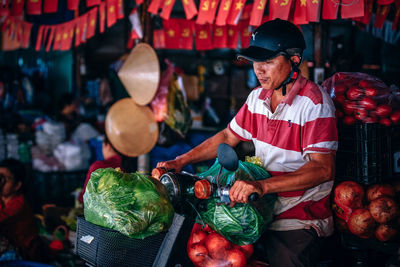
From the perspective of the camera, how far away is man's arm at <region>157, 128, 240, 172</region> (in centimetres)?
269

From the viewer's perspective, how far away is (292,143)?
2.43 metres

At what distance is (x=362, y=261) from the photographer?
277cm

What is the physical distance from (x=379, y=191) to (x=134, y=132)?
3.56 metres

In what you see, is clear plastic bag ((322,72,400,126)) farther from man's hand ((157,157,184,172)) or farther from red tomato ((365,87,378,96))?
man's hand ((157,157,184,172))

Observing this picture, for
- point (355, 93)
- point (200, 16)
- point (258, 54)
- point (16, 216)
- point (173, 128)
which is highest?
point (200, 16)

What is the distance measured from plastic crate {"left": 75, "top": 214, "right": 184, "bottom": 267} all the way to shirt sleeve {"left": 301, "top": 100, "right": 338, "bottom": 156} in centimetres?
90

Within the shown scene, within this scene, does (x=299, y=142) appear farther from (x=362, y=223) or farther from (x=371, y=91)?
(x=371, y=91)

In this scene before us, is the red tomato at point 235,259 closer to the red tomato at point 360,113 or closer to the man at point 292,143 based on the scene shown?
the man at point 292,143

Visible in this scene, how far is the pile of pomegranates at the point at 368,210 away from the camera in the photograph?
2689 millimetres

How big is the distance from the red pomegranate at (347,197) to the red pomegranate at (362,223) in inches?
1.7

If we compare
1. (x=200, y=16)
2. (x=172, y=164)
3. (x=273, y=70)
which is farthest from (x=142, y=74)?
(x=273, y=70)

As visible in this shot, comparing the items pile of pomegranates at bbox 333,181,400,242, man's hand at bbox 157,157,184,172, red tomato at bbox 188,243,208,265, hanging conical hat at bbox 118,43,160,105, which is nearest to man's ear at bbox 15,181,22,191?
hanging conical hat at bbox 118,43,160,105

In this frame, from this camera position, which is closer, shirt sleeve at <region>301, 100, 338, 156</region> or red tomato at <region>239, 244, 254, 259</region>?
shirt sleeve at <region>301, 100, 338, 156</region>

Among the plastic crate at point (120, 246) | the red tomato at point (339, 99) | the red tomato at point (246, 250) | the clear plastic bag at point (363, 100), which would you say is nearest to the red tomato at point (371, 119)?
the clear plastic bag at point (363, 100)
